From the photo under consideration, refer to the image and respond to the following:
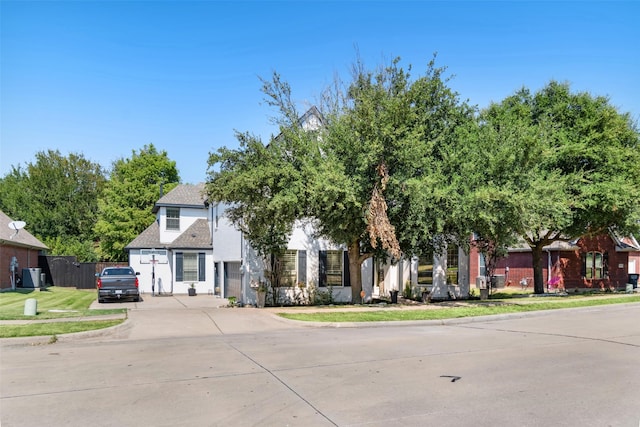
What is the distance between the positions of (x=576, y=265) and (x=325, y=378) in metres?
33.1

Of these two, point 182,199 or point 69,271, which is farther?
point 69,271

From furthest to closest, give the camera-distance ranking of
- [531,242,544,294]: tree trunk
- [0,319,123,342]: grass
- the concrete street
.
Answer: [531,242,544,294]: tree trunk, [0,319,123,342]: grass, the concrete street

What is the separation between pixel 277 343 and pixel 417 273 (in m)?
14.2

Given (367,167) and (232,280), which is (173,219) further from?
(367,167)

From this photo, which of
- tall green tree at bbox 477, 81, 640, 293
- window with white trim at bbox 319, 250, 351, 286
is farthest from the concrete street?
tall green tree at bbox 477, 81, 640, 293

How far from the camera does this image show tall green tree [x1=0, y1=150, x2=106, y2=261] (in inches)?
1928

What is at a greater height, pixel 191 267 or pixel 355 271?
pixel 355 271

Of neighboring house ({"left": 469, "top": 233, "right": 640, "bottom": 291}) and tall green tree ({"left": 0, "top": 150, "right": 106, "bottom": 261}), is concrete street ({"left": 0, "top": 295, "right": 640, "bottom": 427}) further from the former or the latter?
tall green tree ({"left": 0, "top": 150, "right": 106, "bottom": 261})

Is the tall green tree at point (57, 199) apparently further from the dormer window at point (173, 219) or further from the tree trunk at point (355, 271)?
the tree trunk at point (355, 271)

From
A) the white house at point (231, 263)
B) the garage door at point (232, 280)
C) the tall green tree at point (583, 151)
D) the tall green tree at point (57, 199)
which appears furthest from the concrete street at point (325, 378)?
the tall green tree at point (57, 199)

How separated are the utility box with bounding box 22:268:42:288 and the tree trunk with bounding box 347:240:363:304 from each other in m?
20.8

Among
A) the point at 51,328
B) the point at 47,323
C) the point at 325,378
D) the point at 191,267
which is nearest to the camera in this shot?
the point at 325,378

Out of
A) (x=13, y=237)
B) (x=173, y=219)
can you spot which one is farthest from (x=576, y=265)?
(x=13, y=237)

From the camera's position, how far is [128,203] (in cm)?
4431
